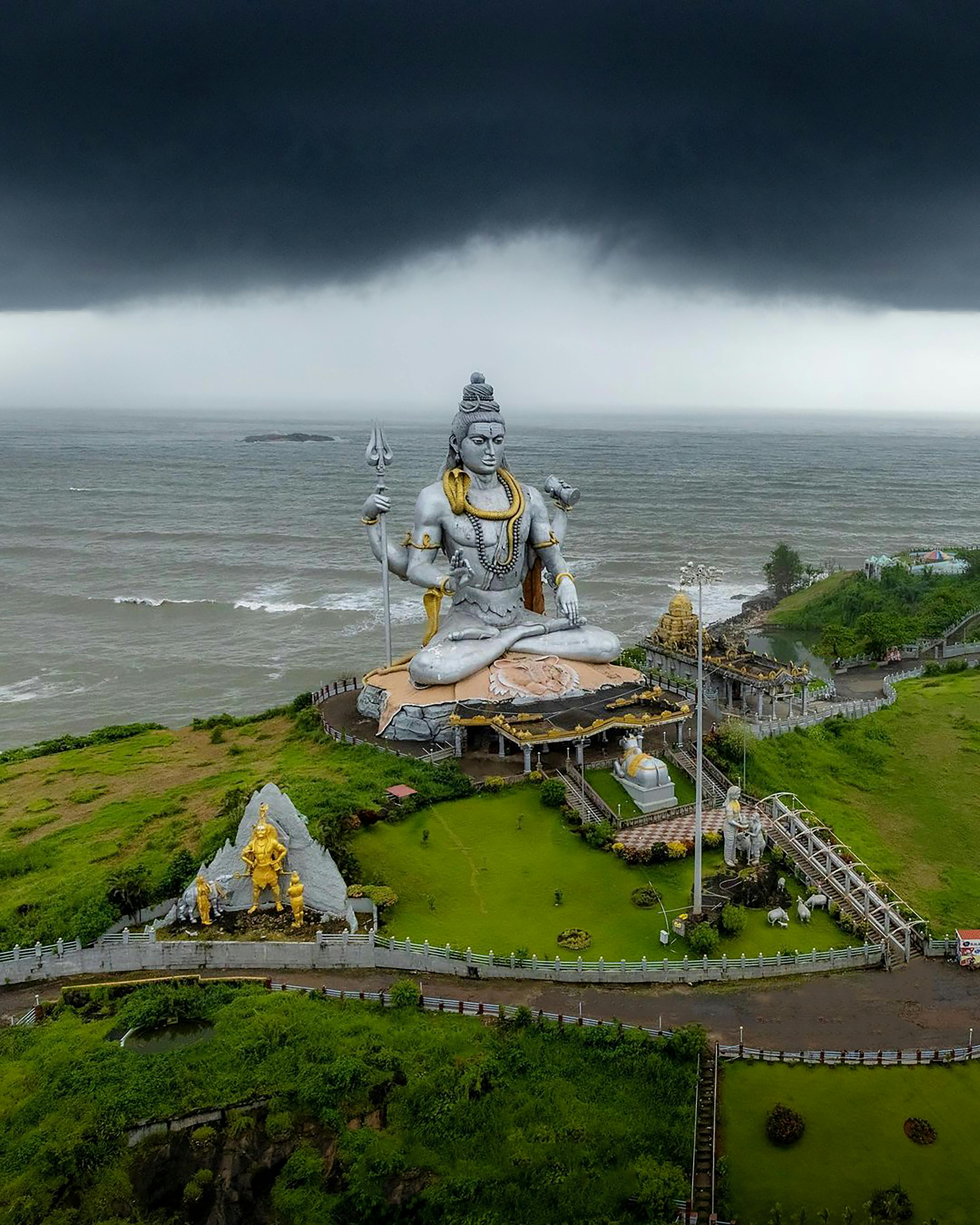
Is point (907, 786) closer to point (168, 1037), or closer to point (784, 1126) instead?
point (784, 1126)

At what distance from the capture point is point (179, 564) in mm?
90688

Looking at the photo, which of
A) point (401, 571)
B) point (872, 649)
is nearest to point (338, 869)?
point (401, 571)

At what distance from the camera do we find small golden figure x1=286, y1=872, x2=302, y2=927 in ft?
78.1

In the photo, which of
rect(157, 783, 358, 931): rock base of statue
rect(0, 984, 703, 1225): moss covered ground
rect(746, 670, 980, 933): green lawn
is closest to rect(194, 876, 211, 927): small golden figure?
rect(157, 783, 358, 931): rock base of statue

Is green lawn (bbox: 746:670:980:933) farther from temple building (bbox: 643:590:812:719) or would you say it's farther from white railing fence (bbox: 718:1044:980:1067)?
white railing fence (bbox: 718:1044:980:1067)

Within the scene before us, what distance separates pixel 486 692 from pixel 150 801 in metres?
12.3

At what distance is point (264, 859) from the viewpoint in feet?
78.6

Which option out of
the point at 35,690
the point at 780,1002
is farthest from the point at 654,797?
the point at 35,690

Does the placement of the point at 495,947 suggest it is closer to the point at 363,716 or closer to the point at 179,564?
the point at 363,716

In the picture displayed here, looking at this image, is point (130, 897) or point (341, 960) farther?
point (130, 897)

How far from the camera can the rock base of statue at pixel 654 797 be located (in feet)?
100.0

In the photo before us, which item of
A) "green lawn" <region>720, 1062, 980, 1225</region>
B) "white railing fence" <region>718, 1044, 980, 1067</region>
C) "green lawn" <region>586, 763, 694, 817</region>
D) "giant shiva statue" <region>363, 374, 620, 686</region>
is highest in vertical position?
"giant shiva statue" <region>363, 374, 620, 686</region>

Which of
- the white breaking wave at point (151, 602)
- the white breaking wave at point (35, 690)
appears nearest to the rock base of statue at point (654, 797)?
the white breaking wave at point (35, 690)

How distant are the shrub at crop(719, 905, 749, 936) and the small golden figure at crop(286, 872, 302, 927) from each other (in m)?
10.3
